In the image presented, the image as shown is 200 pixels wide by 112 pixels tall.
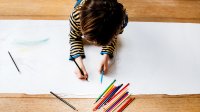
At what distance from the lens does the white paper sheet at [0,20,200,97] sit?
734 millimetres

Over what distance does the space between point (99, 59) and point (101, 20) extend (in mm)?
213

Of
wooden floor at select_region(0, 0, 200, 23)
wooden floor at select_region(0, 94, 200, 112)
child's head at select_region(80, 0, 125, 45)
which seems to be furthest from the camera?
wooden floor at select_region(0, 0, 200, 23)

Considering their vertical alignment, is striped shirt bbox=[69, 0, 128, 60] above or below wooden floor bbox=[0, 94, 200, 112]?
above

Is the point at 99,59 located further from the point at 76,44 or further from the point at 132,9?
the point at 132,9

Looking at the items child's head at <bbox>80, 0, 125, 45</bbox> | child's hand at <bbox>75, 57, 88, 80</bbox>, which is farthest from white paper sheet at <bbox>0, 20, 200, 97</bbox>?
→ child's head at <bbox>80, 0, 125, 45</bbox>

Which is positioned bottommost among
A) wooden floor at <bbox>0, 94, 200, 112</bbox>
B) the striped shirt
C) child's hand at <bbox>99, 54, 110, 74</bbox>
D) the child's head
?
wooden floor at <bbox>0, 94, 200, 112</bbox>

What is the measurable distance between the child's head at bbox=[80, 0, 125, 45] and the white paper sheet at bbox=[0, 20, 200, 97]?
0.17 m

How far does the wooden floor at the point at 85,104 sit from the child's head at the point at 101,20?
189 mm

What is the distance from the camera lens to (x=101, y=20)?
1.93ft

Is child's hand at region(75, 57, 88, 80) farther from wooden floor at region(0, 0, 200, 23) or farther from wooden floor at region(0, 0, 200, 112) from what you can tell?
wooden floor at region(0, 0, 200, 23)

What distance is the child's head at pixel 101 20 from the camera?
59 cm

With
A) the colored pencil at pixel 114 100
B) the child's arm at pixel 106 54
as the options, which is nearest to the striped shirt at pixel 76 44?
the child's arm at pixel 106 54

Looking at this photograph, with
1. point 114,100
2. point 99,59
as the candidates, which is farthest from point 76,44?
point 114,100

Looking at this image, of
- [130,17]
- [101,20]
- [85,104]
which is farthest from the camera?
[130,17]
